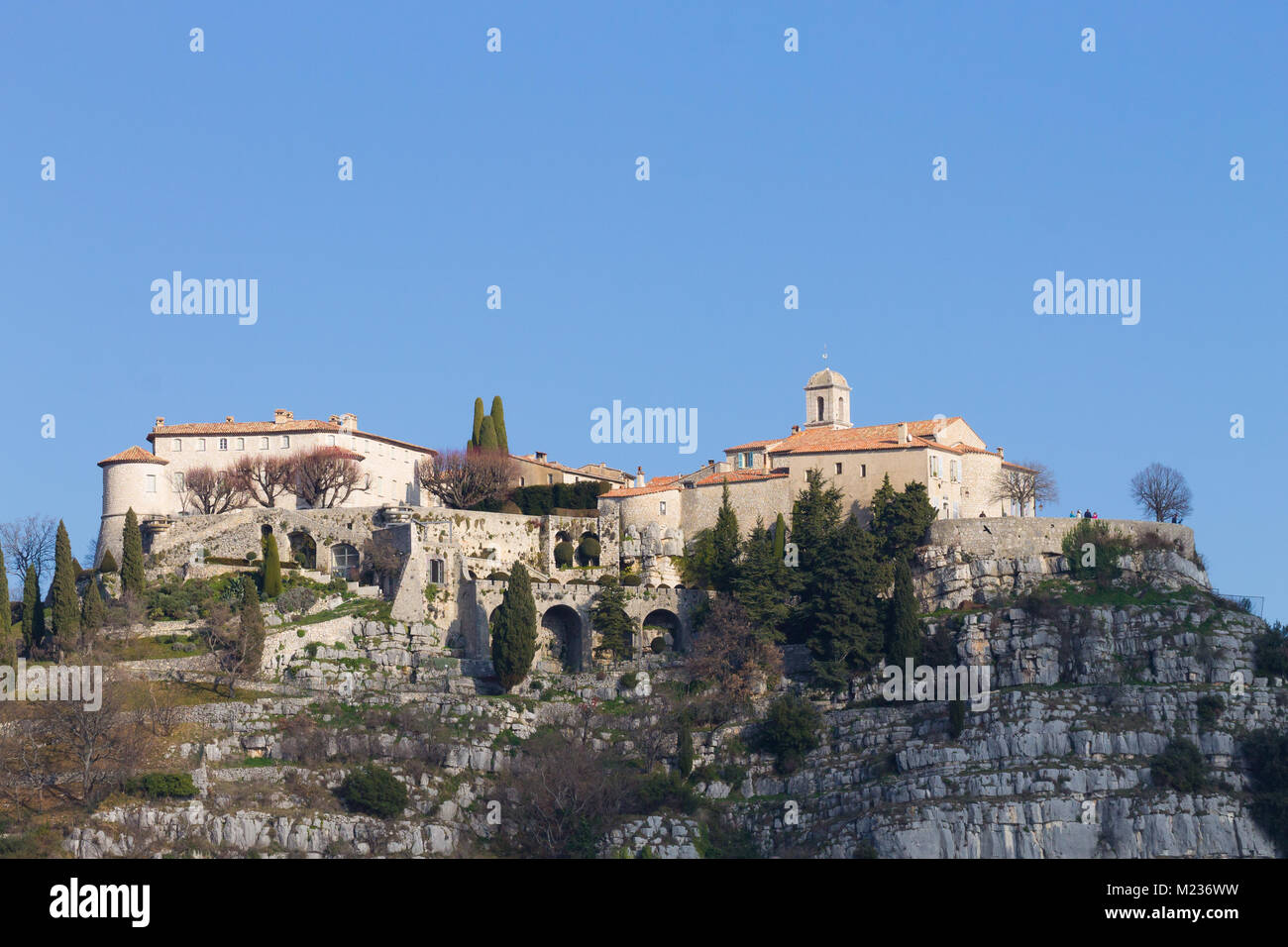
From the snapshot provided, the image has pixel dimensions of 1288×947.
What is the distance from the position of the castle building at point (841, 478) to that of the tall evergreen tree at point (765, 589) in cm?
579

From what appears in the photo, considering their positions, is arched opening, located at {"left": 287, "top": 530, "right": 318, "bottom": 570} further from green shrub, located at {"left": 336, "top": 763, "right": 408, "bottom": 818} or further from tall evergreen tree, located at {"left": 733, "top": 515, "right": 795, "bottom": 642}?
green shrub, located at {"left": 336, "top": 763, "right": 408, "bottom": 818}

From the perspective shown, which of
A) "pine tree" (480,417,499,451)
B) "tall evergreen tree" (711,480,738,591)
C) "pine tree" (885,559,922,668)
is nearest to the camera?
"pine tree" (885,559,922,668)

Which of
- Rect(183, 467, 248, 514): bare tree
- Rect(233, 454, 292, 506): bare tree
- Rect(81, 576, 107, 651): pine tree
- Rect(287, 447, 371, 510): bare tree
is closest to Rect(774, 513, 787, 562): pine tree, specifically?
Rect(287, 447, 371, 510): bare tree

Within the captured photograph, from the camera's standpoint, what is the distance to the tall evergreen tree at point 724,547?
9250cm

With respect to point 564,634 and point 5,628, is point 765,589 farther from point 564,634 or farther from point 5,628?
point 5,628

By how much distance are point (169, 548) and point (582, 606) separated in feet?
66.4

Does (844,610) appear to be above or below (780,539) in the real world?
below

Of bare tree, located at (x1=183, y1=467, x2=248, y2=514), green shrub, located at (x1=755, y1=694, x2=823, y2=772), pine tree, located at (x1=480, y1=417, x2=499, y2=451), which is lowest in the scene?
green shrub, located at (x1=755, y1=694, x2=823, y2=772)

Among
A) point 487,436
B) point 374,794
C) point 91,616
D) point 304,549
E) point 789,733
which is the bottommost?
point 374,794

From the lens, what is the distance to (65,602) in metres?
84.9

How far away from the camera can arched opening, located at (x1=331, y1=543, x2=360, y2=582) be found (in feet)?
313

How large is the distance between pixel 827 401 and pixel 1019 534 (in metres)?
16.3

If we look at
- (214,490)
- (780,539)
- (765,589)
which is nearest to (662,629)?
(765,589)

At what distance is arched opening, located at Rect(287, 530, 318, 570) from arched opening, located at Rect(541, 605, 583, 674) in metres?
11.8
